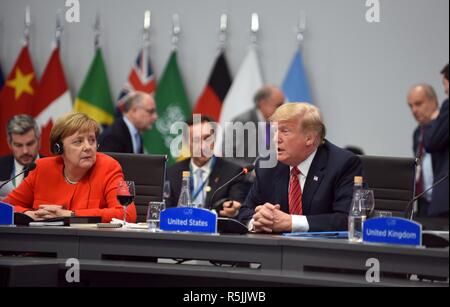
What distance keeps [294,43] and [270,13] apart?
0.33 metres

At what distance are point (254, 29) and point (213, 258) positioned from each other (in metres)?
4.34

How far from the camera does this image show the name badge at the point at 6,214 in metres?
3.51

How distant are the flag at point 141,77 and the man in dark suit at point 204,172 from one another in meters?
1.80

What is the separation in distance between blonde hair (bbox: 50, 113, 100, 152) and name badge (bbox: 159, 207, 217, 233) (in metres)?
0.96

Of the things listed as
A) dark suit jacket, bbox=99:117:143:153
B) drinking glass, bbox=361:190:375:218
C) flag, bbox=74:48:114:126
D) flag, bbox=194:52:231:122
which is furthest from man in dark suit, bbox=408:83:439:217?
drinking glass, bbox=361:190:375:218

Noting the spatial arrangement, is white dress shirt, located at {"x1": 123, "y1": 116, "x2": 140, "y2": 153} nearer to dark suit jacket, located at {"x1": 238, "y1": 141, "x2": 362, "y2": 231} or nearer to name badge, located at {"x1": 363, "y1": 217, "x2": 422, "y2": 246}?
dark suit jacket, located at {"x1": 238, "y1": 141, "x2": 362, "y2": 231}

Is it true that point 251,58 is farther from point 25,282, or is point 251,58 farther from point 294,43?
point 25,282

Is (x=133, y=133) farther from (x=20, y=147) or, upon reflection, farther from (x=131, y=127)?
(x=20, y=147)

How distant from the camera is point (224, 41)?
7.31 m
